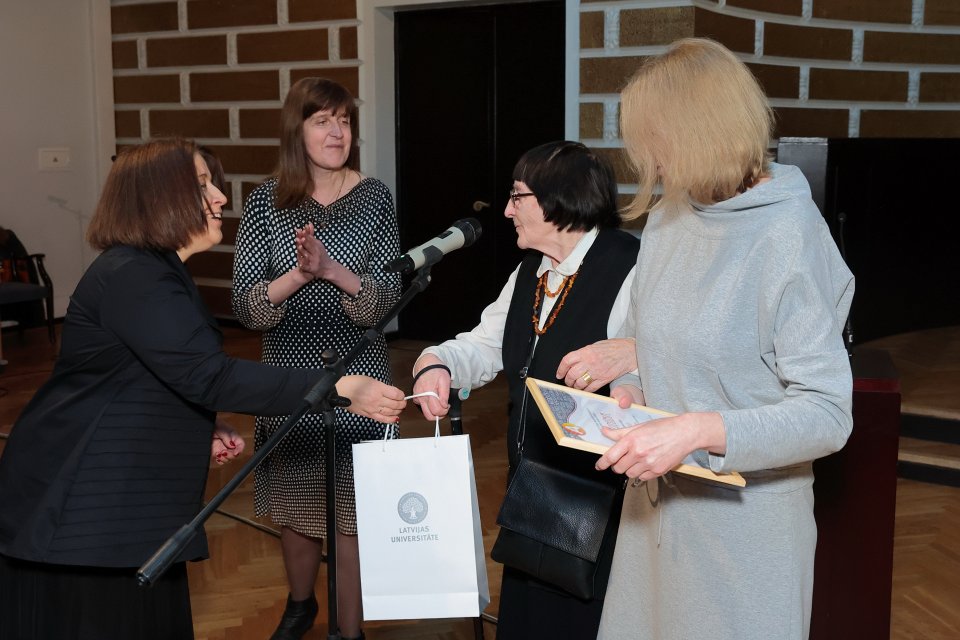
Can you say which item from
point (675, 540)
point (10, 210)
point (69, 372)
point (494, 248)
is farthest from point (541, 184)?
point (10, 210)

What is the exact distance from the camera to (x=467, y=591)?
6.84ft

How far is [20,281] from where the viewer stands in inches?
309

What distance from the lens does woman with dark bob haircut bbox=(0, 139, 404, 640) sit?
2092 millimetres

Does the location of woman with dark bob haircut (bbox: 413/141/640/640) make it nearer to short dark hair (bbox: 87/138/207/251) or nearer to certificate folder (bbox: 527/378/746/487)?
certificate folder (bbox: 527/378/746/487)

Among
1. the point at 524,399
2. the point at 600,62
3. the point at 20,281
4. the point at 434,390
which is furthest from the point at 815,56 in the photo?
the point at 20,281

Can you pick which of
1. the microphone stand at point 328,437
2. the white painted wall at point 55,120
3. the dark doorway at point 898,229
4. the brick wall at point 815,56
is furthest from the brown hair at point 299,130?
the white painted wall at point 55,120

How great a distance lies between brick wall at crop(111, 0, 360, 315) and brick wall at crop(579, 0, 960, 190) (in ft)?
8.93

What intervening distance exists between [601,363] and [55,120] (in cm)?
791

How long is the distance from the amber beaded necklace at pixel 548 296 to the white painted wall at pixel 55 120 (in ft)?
23.8

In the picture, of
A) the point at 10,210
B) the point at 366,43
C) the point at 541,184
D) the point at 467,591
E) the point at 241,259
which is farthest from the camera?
the point at 10,210

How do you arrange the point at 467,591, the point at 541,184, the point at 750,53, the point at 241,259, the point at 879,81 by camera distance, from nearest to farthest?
the point at 467,591
the point at 541,184
the point at 241,259
the point at 750,53
the point at 879,81

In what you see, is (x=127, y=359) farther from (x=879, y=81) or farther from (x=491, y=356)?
(x=879, y=81)

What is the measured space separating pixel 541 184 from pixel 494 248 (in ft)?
17.3

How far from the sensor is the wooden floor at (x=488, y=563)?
140 inches
